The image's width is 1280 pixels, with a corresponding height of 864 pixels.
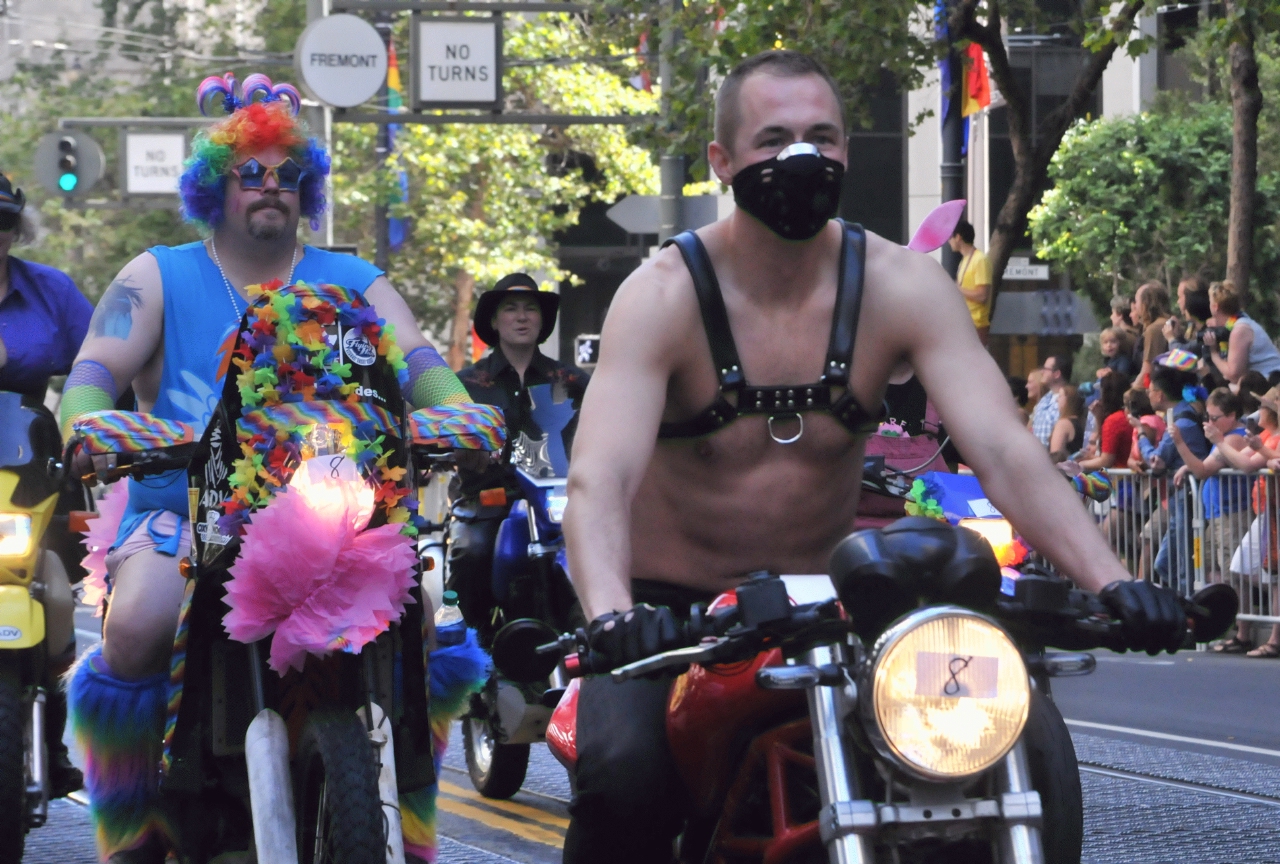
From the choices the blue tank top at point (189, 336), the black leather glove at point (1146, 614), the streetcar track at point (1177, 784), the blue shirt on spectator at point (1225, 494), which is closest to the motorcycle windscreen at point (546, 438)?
the streetcar track at point (1177, 784)

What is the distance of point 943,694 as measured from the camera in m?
2.41

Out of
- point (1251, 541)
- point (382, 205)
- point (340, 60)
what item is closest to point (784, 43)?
point (1251, 541)

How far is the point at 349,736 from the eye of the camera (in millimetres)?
4176

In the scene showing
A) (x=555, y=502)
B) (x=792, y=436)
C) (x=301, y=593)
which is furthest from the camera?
(x=555, y=502)

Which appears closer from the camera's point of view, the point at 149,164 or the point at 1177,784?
the point at 1177,784

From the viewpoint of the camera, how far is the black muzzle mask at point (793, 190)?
333 cm

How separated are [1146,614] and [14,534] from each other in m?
4.16

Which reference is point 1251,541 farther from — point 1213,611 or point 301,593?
point 1213,611

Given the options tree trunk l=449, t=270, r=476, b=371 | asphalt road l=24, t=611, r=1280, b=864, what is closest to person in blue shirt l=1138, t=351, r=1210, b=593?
asphalt road l=24, t=611, r=1280, b=864

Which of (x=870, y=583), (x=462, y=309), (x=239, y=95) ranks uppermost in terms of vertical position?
(x=239, y=95)

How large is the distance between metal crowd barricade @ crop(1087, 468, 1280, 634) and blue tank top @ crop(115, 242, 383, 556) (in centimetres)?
829

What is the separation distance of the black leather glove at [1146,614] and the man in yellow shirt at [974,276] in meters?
11.3

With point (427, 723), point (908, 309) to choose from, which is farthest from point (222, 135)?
point (908, 309)

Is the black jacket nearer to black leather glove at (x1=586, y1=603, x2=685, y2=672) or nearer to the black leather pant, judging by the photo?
the black leather pant
